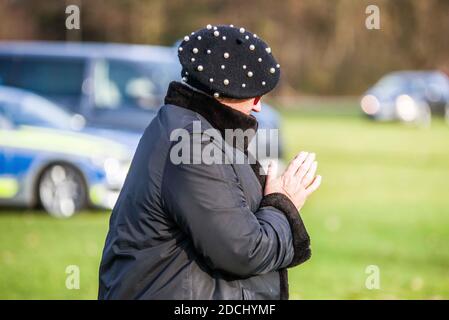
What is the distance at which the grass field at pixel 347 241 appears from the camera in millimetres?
7109

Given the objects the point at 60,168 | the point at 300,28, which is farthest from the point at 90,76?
the point at 300,28

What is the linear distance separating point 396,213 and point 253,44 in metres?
8.53

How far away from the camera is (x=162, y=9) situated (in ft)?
161

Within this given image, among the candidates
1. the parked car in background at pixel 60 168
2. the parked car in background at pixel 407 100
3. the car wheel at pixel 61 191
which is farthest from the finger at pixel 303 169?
the parked car in background at pixel 407 100

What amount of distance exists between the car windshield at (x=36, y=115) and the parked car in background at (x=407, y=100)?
2220 cm

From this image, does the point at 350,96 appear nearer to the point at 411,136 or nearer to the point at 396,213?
the point at 411,136

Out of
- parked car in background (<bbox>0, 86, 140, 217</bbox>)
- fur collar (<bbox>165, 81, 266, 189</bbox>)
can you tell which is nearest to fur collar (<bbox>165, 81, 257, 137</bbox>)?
fur collar (<bbox>165, 81, 266, 189</bbox>)

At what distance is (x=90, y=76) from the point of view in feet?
Result: 45.2

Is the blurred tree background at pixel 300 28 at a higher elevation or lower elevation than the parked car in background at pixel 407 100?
higher

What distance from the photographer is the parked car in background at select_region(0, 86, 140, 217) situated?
36.2ft

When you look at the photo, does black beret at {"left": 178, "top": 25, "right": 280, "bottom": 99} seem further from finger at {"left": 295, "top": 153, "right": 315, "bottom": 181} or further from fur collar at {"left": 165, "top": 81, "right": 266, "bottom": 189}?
finger at {"left": 295, "top": 153, "right": 315, "bottom": 181}

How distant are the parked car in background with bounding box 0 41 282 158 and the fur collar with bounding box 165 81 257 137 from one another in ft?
33.7

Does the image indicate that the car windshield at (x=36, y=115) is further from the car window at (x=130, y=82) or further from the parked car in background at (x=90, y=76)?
the car window at (x=130, y=82)

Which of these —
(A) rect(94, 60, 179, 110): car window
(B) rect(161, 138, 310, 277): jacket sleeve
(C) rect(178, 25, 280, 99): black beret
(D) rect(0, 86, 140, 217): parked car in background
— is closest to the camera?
(B) rect(161, 138, 310, 277): jacket sleeve
